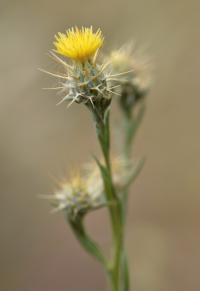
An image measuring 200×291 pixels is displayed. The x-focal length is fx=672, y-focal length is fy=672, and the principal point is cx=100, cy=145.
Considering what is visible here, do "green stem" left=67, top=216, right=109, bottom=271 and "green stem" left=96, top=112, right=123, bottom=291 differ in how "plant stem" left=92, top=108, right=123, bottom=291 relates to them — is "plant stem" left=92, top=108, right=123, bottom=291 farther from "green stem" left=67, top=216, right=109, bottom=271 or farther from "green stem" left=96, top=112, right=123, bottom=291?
"green stem" left=67, top=216, right=109, bottom=271

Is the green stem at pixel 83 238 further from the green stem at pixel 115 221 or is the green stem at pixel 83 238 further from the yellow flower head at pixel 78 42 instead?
the yellow flower head at pixel 78 42

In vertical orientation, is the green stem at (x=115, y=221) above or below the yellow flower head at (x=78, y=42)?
below


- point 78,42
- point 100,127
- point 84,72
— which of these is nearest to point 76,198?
point 100,127

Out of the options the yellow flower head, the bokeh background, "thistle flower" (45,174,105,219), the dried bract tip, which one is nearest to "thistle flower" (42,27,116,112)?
the yellow flower head

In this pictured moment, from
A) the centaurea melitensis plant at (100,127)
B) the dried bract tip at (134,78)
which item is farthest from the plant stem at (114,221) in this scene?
the dried bract tip at (134,78)

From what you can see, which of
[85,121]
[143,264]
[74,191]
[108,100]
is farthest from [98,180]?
[85,121]

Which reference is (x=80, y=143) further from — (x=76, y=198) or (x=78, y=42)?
(x=78, y=42)

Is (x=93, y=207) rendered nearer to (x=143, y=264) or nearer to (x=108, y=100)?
(x=108, y=100)
